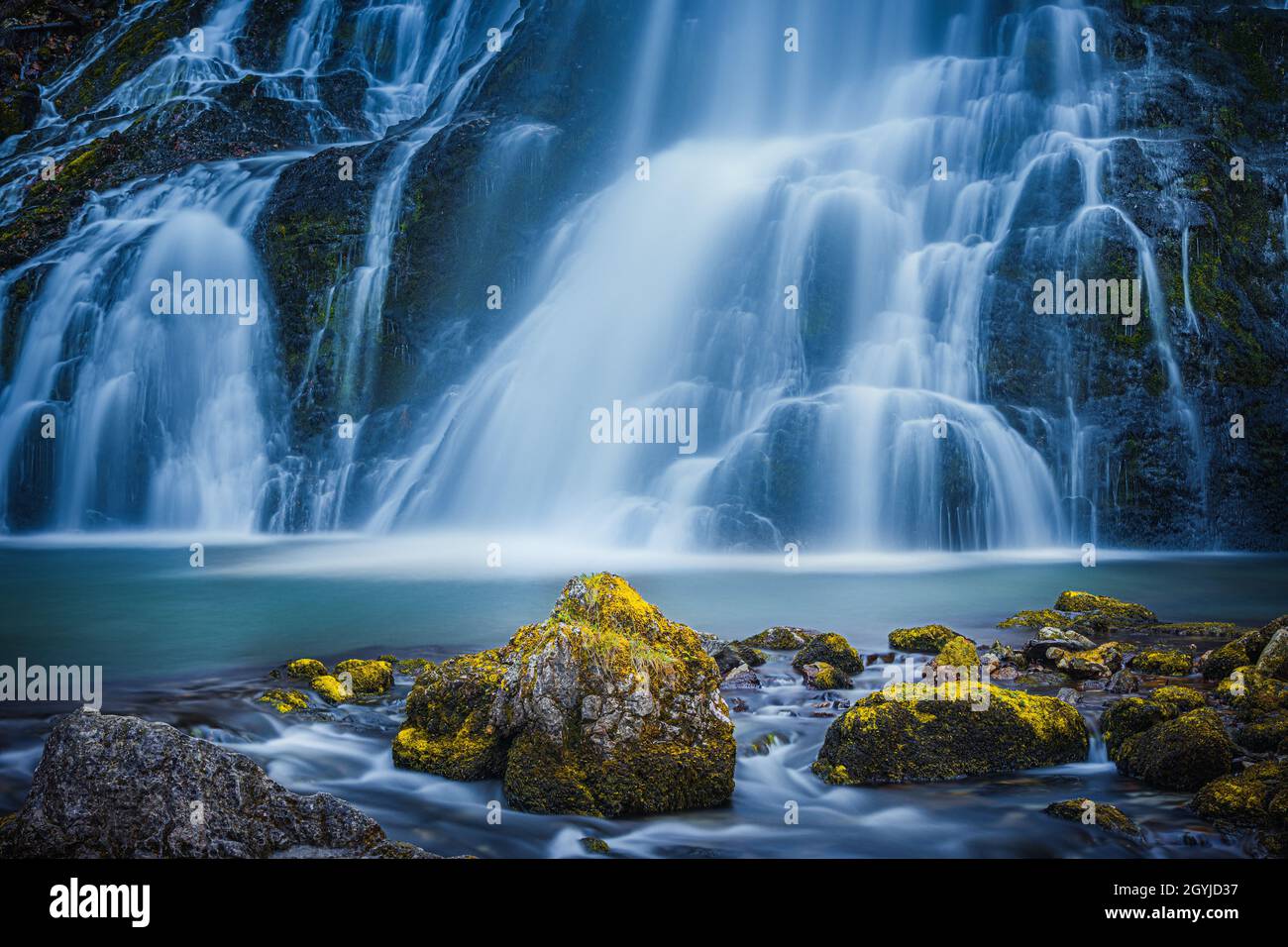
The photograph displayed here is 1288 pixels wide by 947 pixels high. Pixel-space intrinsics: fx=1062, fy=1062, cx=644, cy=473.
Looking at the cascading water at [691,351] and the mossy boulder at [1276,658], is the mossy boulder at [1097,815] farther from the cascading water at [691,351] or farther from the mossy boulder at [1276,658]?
the cascading water at [691,351]

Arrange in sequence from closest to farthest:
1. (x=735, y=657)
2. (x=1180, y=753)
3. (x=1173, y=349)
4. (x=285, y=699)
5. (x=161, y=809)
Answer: (x=161, y=809)
(x=1180, y=753)
(x=285, y=699)
(x=735, y=657)
(x=1173, y=349)

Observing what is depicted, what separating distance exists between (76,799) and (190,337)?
1835 centimetres

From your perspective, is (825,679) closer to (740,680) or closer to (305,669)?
(740,680)

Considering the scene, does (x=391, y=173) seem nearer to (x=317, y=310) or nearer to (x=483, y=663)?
(x=317, y=310)

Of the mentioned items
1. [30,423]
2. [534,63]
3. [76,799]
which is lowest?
[76,799]

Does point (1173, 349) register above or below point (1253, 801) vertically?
above

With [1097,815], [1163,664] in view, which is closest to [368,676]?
[1097,815]

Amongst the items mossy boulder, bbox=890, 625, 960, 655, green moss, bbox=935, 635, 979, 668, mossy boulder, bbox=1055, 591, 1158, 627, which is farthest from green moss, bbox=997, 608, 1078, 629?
green moss, bbox=935, 635, 979, 668

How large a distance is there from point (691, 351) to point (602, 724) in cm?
1417

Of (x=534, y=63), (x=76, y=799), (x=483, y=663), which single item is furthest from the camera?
(x=534, y=63)

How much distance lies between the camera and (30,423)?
20312 mm

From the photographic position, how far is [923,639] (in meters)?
9.34

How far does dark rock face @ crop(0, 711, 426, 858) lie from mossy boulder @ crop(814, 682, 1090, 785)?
2657 millimetres
